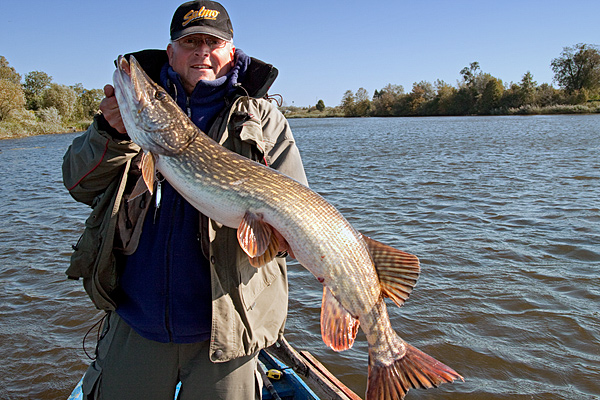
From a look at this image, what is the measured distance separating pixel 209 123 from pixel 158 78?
1.59 feet

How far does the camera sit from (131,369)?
90.1 inches

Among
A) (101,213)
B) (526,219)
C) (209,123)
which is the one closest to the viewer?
(101,213)

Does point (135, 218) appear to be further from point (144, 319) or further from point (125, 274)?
point (144, 319)

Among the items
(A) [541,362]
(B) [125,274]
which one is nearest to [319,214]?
(B) [125,274]

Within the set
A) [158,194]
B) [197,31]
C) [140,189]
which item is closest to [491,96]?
[197,31]

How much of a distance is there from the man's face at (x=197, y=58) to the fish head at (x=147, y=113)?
0.26 meters

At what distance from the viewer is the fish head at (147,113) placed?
7.54 feet

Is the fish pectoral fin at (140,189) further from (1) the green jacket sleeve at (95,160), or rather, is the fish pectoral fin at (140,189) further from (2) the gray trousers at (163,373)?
(2) the gray trousers at (163,373)

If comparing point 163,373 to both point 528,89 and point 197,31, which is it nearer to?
point 197,31

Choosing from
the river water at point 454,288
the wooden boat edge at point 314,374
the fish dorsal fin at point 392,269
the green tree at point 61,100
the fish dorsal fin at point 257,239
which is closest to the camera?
the fish dorsal fin at point 257,239

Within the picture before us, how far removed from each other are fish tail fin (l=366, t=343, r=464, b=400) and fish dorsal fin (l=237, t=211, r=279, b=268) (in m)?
0.77

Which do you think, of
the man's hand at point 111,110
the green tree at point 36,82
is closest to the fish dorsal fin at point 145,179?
the man's hand at point 111,110

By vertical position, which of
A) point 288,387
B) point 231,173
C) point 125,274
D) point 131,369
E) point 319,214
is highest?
point 231,173

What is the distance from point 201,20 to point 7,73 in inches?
3087
